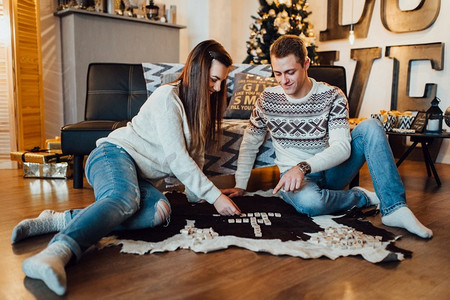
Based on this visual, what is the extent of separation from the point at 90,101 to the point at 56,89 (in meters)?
1.31

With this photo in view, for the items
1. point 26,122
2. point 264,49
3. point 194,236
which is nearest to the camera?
point 194,236

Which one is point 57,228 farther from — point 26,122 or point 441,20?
point 441,20

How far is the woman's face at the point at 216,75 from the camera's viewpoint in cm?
155

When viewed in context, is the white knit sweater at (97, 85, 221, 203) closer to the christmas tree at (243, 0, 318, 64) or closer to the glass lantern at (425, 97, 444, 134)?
the glass lantern at (425, 97, 444, 134)

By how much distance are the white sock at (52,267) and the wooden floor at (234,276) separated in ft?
0.13

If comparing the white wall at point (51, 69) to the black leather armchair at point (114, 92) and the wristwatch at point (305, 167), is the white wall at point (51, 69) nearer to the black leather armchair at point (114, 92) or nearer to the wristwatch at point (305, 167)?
the black leather armchair at point (114, 92)

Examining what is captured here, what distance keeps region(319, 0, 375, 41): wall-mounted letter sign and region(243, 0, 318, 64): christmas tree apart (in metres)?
0.21

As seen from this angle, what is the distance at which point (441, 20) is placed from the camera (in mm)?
3623

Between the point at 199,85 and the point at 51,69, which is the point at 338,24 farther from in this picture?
the point at 199,85

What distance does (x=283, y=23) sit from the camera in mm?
4312

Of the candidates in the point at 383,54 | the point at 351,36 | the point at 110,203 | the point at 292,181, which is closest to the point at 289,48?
the point at 292,181

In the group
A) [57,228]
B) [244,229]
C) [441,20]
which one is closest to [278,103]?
[244,229]

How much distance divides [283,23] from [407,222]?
3.21 meters

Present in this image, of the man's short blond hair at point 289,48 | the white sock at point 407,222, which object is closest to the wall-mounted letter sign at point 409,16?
the man's short blond hair at point 289,48
